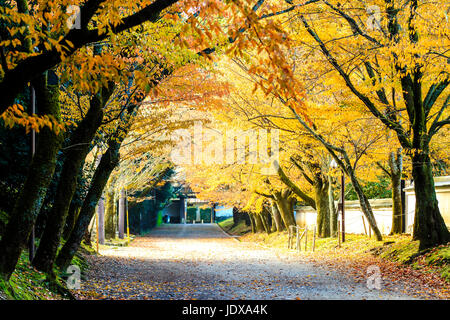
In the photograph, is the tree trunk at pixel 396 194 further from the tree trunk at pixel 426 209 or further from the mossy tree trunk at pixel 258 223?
the mossy tree trunk at pixel 258 223

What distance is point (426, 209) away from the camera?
39.0 feet

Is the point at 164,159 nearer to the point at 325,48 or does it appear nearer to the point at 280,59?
the point at 325,48

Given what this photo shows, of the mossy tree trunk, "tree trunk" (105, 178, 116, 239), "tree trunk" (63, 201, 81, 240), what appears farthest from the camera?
the mossy tree trunk

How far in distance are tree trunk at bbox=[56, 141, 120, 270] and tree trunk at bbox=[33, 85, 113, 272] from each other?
130cm

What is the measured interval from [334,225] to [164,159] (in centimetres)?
1269

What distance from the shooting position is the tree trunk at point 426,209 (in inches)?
460

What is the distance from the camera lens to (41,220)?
12328mm

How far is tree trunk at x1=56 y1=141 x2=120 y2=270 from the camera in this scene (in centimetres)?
992

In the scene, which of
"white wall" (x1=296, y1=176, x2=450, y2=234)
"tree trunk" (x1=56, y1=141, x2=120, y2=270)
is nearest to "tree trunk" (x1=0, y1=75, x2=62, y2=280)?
"tree trunk" (x1=56, y1=141, x2=120, y2=270)

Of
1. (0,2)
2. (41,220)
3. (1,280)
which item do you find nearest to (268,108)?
(41,220)

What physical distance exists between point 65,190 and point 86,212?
59.1 inches
